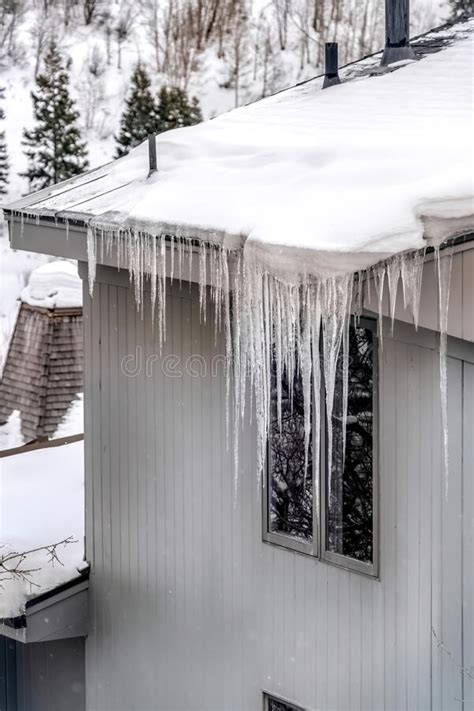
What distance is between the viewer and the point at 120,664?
6.05 meters

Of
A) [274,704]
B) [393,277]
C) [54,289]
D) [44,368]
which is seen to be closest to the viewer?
[393,277]

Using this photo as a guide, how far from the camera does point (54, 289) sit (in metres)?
14.0

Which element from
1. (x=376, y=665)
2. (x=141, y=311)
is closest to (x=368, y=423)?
(x=376, y=665)

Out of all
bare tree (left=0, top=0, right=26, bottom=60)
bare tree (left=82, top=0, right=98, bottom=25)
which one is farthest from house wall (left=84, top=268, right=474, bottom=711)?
bare tree (left=82, top=0, right=98, bottom=25)

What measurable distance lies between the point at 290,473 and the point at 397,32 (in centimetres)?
335

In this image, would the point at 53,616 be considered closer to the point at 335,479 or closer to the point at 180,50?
the point at 335,479

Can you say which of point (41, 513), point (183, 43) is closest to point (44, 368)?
point (41, 513)

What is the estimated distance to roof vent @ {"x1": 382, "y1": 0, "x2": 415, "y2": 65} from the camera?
6.13 metres

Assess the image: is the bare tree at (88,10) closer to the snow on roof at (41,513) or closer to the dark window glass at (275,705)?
the snow on roof at (41,513)

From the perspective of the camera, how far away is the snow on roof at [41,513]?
234 inches

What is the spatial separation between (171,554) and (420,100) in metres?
3.23

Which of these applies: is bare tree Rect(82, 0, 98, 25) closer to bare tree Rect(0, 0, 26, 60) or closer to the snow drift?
bare tree Rect(0, 0, 26, 60)

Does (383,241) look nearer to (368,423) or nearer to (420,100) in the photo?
(368,423)

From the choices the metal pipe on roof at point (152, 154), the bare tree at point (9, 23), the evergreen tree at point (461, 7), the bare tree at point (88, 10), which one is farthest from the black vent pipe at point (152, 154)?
the bare tree at point (88, 10)
